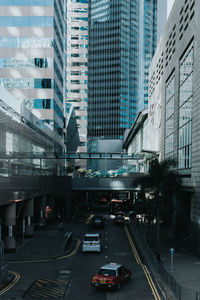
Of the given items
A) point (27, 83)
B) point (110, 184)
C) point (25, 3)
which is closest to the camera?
point (110, 184)

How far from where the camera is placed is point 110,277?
20875 millimetres

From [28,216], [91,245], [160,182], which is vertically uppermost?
[160,182]

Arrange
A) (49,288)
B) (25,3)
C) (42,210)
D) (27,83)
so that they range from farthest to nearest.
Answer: (27,83), (25,3), (42,210), (49,288)

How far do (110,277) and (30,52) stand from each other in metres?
51.9

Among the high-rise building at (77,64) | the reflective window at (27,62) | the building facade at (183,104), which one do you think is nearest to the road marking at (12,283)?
the building facade at (183,104)

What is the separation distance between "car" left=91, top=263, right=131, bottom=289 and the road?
0.38 meters

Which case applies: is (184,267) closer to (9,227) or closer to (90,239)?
(90,239)

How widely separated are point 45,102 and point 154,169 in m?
35.3

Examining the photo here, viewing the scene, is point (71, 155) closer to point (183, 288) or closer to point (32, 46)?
point (32, 46)

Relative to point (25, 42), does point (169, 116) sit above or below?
below

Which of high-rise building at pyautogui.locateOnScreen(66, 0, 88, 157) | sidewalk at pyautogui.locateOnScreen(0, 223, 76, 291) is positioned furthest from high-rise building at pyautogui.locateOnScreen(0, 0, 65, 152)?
high-rise building at pyautogui.locateOnScreen(66, 0, 88, 157)

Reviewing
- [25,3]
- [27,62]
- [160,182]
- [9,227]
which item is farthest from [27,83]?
[160,182]

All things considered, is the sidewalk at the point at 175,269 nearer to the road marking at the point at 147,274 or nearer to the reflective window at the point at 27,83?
the road marking at the point at 147,274

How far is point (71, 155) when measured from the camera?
63.5m
